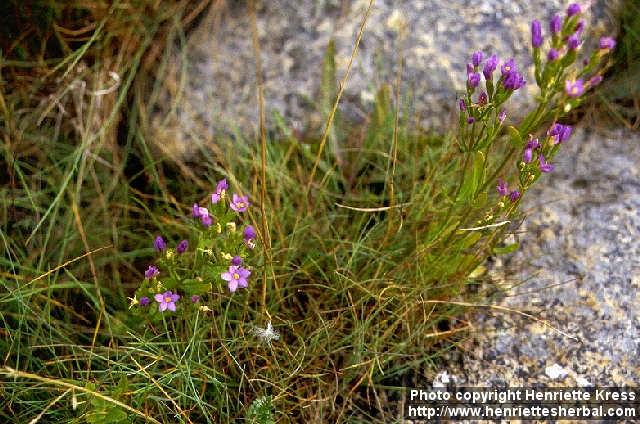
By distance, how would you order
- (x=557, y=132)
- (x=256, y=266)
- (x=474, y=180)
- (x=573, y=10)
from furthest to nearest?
(x=256, y=266) < (x=474, y=180) < (x=557, y=132) < (x=573, y=10)

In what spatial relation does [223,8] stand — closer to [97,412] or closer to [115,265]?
[115,265]

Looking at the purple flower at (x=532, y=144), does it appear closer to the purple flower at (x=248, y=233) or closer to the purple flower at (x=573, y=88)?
the purple flower at (x=573, y=88)

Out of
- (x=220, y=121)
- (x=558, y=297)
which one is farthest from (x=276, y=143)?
(x=558, y=297)

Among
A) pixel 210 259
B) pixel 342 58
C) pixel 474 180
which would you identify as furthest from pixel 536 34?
pixel 342 58

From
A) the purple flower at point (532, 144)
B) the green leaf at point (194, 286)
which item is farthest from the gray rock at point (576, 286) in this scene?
the green leaf at point (194, 286)

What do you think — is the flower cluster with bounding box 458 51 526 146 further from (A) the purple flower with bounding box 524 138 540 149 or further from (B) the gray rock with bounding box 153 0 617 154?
(B) the gray rock with bounding box 153 0 617 154

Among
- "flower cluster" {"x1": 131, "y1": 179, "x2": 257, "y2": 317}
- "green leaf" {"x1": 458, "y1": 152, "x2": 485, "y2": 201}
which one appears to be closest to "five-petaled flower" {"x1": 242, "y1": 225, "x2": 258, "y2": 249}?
"flower cluster" {"x1": 131, "y1": 179, "x2": 257, "y2": 317}

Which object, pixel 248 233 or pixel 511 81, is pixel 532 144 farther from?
pixel 248 233

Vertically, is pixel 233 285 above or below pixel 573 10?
below
